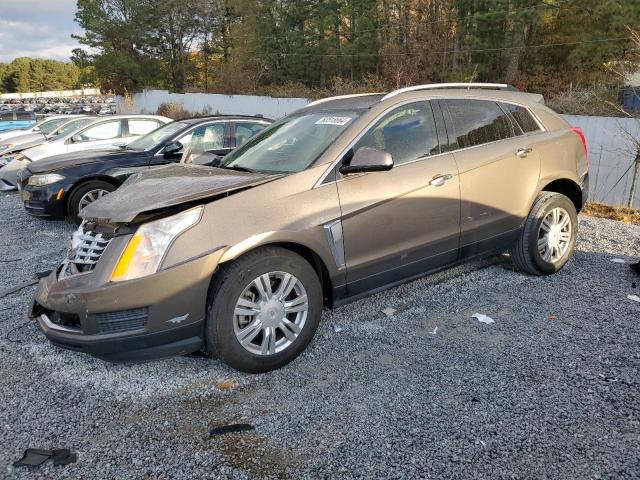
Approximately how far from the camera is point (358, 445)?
101 inches

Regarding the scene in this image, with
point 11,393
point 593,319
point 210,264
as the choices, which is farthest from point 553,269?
point 11,393

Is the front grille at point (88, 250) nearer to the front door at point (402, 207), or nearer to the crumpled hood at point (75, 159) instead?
the front door at point (402, 207)

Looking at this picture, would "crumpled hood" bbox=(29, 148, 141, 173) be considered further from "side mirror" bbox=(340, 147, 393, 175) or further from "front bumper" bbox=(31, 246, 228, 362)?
"side mirror" bbox=(340, 147, 393, 175)

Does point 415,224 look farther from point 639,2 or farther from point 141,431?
point 639,2

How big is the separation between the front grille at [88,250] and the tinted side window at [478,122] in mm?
2774

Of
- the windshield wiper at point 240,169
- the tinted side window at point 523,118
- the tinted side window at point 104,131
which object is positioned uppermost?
the tinted side window at point 104,131

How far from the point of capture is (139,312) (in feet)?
9.43

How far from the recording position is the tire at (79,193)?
7.15 meters

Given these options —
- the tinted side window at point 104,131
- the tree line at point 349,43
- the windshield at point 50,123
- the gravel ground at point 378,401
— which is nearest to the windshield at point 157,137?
the tinted side window at point 104,131

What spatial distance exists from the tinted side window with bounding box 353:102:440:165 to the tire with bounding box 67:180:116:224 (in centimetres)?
511

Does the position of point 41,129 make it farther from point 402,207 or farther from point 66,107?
point 66,107

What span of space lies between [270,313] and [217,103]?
3153cm

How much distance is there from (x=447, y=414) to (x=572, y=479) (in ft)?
2.23

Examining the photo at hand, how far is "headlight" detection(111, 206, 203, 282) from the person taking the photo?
287cm
